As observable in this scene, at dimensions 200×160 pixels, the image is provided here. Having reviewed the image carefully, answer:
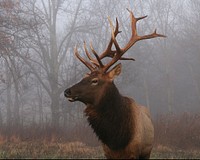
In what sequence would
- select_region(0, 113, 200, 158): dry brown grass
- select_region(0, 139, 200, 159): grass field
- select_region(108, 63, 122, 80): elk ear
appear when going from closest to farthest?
select_region(108, 63, 122, 80): elk ear < select_region(0, 139, 200, 159): grass field < select_region(0, 113, 200, 158): dry brown grass

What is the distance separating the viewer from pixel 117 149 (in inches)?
223

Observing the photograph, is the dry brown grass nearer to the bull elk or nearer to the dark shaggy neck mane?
the bull elk

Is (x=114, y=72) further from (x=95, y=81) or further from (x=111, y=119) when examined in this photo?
(x=111, y=119)

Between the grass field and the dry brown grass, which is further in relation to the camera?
the dry brown grass

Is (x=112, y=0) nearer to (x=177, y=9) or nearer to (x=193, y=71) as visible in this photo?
(x=177, y=9)

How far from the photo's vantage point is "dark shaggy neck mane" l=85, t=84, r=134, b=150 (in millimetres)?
5672

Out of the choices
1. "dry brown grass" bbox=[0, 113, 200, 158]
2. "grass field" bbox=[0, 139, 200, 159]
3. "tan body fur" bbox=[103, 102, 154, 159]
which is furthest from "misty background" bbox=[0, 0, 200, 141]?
"tan body fur" bbox=[103, 102, 154, 159]

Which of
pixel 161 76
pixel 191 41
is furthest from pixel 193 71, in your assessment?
pixel 191 41

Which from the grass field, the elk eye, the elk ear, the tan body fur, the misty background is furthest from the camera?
the misty background

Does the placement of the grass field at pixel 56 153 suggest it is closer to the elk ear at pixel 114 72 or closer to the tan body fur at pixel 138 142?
the tan body fur at pixel 138 142

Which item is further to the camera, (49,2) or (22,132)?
(49,2)

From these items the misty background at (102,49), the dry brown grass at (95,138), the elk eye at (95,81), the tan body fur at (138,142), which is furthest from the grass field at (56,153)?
the misty background at (102,49)

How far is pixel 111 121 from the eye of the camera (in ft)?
18.9

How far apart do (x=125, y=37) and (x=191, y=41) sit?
5.94 meters
